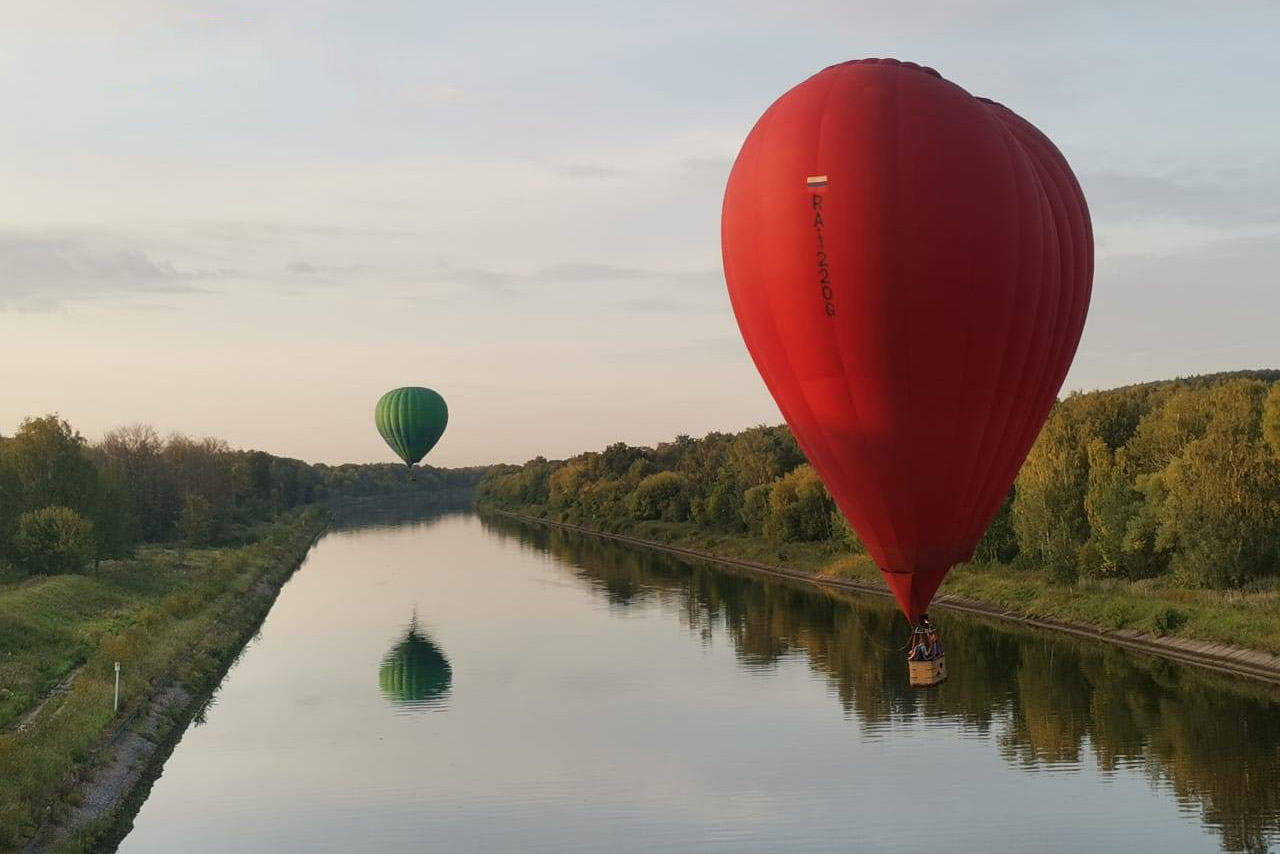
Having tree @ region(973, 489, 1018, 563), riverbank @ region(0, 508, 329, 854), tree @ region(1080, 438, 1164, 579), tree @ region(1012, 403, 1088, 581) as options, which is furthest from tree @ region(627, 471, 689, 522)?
tree @ region(1080, 438, 1164, 579)

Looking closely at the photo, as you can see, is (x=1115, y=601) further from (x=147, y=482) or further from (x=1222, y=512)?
(x=147, y=482)

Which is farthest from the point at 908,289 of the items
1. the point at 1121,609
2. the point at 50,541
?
the point at 50,541

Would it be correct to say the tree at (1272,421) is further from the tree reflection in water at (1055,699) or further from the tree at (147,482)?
the tree at (147,482)

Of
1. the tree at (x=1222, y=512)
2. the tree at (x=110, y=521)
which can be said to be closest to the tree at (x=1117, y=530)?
the tree at (x=1222, y=512)

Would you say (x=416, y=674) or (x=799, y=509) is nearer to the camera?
(x=416, y=674)

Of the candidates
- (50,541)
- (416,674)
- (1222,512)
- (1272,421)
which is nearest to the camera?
(1222,512)

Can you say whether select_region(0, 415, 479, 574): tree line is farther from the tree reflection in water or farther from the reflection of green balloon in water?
the tree reflection in water
